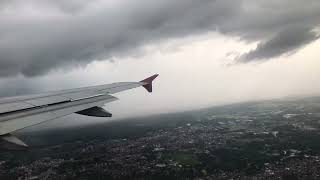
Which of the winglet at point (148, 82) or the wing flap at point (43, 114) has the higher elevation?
the winglet at point (148, 82)

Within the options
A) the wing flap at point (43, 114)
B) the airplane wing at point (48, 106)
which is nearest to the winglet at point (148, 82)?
the airplane wing at point (48, 106)

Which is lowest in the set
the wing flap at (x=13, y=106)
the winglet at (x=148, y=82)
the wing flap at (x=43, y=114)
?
the wing flap at (x=43, y=114)

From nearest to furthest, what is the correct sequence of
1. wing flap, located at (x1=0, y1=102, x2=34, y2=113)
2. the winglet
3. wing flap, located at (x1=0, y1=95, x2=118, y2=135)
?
wing flap, located at (x1=0, y1=95, x2=118, y2=135) < wing flap, located at (x1=0, y1=102, x2=34, y2=113) < the winglet

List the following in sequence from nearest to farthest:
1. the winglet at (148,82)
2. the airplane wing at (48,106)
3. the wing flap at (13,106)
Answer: the airplane wing at (48,106), the wing flap at (13,106), the winglet at (148,82)

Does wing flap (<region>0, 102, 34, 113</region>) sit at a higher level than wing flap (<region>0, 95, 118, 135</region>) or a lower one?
higher

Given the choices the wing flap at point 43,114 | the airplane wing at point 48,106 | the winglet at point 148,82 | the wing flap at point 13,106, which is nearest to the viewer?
the wing flap at point 43,114

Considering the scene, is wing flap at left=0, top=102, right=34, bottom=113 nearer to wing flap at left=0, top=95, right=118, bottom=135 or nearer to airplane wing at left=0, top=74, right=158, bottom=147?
airplane wing at left=0, top=74, right=158, bottom=147

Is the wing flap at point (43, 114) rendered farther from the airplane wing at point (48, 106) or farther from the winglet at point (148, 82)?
the winglet at point (148, 82)

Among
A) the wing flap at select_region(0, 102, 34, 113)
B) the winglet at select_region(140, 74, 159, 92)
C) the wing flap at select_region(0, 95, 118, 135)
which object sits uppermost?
the winglet at select_region(140, 74, 159, 92)

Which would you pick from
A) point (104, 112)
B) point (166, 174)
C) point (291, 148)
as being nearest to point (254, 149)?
point (291, 148)

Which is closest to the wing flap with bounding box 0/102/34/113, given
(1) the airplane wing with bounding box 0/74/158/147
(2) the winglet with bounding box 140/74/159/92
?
(1) the airplane wing with bounding box 0/74/158/147
